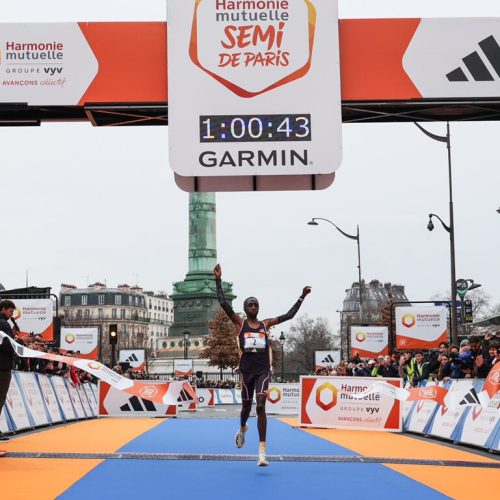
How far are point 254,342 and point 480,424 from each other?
21.4 ft

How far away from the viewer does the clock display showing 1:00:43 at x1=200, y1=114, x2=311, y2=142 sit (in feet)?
39.1

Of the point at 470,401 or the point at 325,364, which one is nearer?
the point at 470,401

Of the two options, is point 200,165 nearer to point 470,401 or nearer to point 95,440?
point 95,440

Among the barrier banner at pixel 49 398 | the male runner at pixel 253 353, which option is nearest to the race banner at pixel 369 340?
the barrier banner at pixel 49 398

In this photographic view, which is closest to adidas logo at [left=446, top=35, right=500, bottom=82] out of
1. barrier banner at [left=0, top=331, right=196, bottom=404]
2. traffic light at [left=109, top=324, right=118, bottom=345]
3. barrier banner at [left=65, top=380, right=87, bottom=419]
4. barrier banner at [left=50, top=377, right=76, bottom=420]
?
barrier banner at [left=0, top=331, right=196, bottom=404]

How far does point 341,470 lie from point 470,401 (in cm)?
686

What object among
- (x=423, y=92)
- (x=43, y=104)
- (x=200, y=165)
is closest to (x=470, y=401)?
(x=423, y=92)

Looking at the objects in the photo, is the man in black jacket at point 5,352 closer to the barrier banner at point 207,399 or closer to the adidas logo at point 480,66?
the adidas logo at point 480,66

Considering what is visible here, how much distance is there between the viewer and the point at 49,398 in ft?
70.4

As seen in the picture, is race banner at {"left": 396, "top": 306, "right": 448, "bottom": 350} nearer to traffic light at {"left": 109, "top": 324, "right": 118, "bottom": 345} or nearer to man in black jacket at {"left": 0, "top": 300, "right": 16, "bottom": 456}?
traffic light at {"left": 109, "top": 324, "right": 118, "bottom": 345}

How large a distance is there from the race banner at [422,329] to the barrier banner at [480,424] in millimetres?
13685

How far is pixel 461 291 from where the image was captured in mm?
34250

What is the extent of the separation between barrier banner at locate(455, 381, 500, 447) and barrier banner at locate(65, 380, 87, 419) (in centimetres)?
1207

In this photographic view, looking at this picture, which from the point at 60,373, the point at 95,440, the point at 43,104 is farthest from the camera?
the point at 60,373
